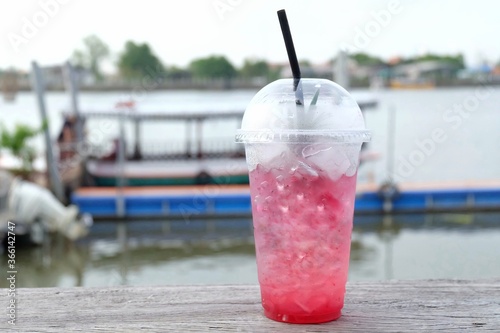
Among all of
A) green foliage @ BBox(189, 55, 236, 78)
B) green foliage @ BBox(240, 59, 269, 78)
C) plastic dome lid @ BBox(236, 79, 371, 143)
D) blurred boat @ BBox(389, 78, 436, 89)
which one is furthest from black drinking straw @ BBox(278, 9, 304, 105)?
blurred boat @ BBox(389, 78, 436, 89)

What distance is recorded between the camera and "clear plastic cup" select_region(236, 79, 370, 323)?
98 centimetres

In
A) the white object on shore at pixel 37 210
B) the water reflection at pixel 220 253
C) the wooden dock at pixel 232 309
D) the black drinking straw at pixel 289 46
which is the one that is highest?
the black drinking straw at pixel 289 46

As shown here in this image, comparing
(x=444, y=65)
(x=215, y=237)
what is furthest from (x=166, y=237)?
(x=444, y=65)

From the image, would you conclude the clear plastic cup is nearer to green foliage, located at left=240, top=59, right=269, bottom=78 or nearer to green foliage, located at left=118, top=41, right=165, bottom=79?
green foliage, located at left=118, top=41, right=165, bottom=79

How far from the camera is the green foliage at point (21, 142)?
9.80 m

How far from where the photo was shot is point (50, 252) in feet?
30.1

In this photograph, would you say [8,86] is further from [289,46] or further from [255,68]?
[289,46]

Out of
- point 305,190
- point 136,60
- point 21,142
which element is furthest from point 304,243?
point 136,60

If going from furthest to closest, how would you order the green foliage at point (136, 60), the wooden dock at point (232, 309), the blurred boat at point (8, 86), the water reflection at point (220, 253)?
the green foliage at point (136, 60) → the blurred boat at point (8, 86) → the water reflection at point (220, 253) → the wooden dock at point (232, 309)

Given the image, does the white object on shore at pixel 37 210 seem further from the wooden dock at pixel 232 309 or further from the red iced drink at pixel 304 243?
the red iced drink at pixel 304 243

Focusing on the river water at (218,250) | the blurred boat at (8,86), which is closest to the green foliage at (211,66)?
the river water at (218,250)

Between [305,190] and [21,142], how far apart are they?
9.70 meters

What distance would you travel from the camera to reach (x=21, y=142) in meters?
9.92

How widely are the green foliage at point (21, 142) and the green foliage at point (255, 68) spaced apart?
31.8 ft
